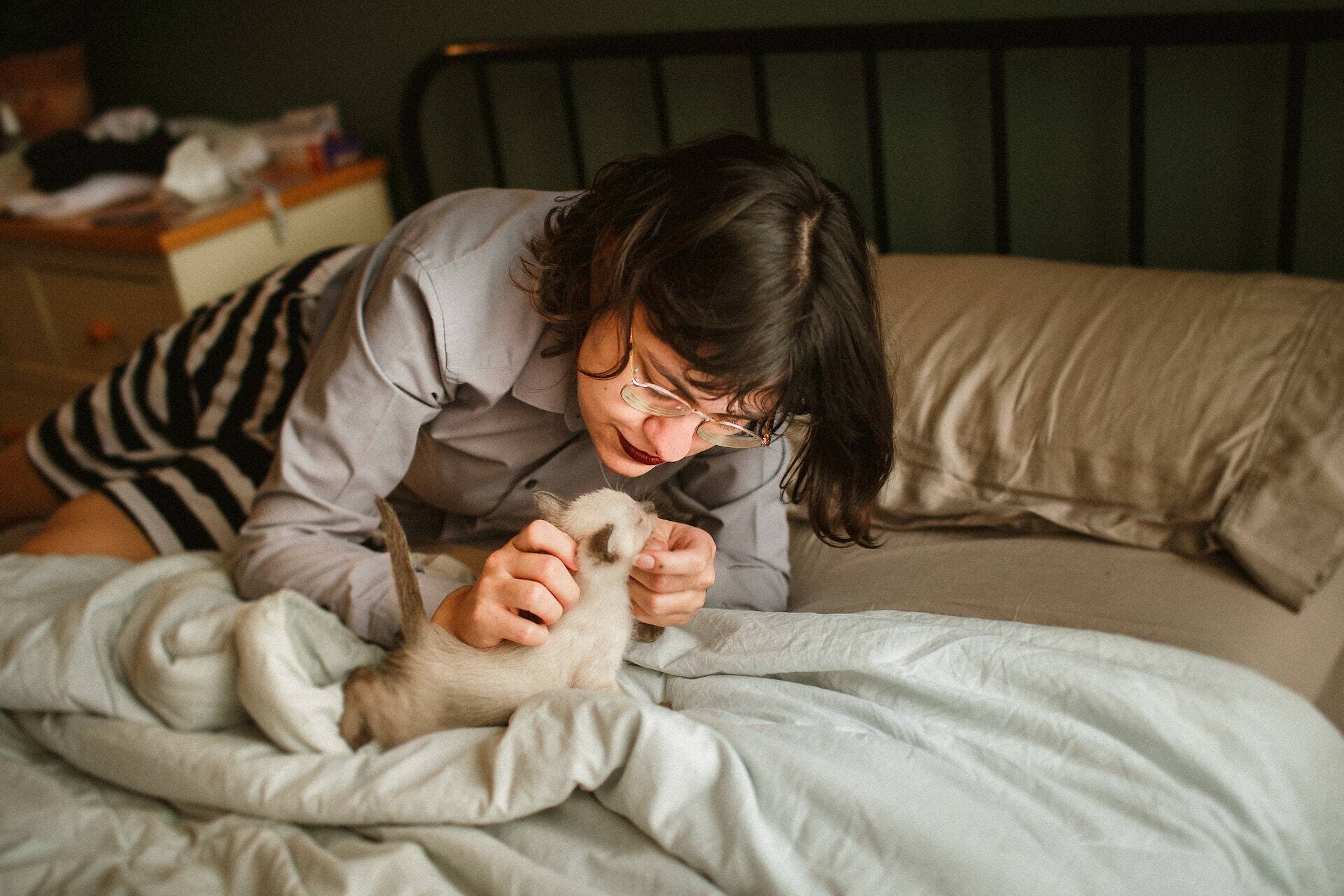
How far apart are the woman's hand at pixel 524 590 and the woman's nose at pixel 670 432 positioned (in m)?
0.11

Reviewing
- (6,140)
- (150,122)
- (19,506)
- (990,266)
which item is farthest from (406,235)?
(6,140)

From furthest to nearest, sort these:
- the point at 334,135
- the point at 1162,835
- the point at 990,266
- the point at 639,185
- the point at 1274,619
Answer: the point at 334,135 < the point at 990,266 < the point at 1274,619 < the point at 639,185 < the point at 1162,835

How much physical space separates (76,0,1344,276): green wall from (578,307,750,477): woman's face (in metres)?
0.97

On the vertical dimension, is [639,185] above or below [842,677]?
Result: above

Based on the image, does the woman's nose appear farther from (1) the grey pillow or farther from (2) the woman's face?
(1) the grey pillow

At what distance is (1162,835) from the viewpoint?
29.5 inches

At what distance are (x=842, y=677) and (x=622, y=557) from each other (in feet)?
0.74

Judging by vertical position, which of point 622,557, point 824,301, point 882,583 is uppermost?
point 824,301

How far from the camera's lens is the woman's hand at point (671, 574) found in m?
0.90

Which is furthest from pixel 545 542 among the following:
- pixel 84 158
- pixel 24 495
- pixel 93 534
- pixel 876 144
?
pixel 84 158

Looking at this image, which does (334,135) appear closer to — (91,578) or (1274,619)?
(91,578)

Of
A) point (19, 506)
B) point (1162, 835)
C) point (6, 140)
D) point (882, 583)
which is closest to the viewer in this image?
point (1162, 835)

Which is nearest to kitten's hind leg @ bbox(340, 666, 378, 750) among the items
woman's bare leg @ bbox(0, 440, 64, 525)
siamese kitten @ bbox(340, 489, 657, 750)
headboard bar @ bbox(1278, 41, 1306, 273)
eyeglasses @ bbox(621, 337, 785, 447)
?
siamese kitten @ bbox(340, 489, 657, 750)

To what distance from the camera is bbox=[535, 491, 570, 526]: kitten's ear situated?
3.03 feet
